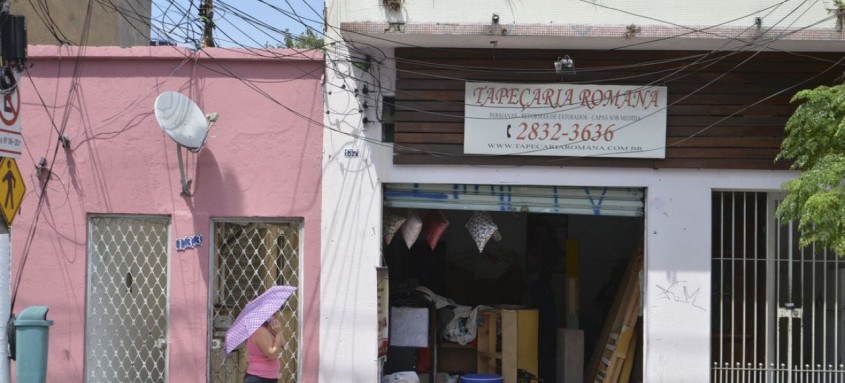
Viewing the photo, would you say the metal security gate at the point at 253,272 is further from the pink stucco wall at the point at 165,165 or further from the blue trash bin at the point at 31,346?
the blue trash bin at the point at 31,346

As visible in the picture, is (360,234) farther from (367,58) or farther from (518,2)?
(518,2)

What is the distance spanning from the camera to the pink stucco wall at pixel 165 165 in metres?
9.50

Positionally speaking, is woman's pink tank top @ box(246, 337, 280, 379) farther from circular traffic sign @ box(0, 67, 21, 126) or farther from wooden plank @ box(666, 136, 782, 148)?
wooden plank @ box(666, 136, 782, 148)

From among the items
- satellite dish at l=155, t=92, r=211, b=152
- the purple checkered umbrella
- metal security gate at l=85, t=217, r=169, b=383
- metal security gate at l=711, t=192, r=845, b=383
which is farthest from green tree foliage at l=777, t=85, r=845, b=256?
metal security gate at l=85, t=217, r=169, b=383

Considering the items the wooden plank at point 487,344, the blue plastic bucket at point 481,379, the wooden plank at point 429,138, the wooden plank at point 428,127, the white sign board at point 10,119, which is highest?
the wooden plank at point 428,127

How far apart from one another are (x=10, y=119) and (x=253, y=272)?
358 cm

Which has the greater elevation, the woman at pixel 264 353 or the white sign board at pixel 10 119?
the white sign board at pixel 10 119

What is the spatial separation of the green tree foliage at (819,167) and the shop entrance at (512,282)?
5.86 feet

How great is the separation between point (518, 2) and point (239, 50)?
2694 mm

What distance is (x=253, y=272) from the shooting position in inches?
382

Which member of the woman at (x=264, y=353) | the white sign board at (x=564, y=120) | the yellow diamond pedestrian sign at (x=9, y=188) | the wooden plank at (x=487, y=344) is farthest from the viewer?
the wooden plank at (x=487, y=344)

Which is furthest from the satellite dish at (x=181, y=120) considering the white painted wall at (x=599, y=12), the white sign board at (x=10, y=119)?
the white sign board at (x=10, y=119)

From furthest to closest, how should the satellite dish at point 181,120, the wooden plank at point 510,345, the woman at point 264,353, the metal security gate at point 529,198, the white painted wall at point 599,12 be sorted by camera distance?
1. the wooden plank at point 510,345
2. the metal security gate at point 529,198
3. the white painted wall at point 599,12
4. the satellite dish at point 181,120
5. the woman at point 264,353

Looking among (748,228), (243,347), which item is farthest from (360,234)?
(748,228)
